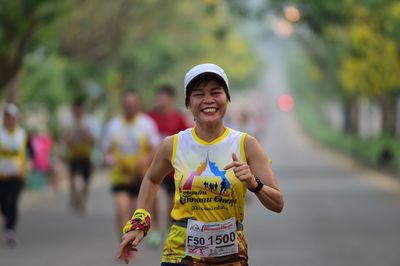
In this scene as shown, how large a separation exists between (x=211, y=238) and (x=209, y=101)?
712 mm

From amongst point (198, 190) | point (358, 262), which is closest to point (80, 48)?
point (358, 262)

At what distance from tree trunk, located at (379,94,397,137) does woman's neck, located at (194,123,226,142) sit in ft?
111

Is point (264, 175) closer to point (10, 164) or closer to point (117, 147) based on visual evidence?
point (117, 147)

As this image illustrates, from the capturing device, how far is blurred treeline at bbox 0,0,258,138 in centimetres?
1952

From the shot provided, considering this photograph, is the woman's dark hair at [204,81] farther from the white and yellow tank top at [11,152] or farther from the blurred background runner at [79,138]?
the blurred background runner at [79,138]

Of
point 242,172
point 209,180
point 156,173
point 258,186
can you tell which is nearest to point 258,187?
point 258,186

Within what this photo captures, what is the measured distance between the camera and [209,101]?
6.19 metres

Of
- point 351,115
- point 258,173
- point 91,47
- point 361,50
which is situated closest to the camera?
point 258,173

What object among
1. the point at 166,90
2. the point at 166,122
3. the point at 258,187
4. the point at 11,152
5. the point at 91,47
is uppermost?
the point at 91,47

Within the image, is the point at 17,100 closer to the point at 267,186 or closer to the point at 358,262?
the point at 358,262

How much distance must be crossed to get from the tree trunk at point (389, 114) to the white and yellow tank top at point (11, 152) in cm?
2560

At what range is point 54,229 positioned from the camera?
18141mm

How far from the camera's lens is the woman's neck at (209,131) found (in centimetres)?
631

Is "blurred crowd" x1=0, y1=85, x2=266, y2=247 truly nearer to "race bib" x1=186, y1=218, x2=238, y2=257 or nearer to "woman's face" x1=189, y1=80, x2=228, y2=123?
"race bib" x1=186, y1=218, x2=238, y2=257
